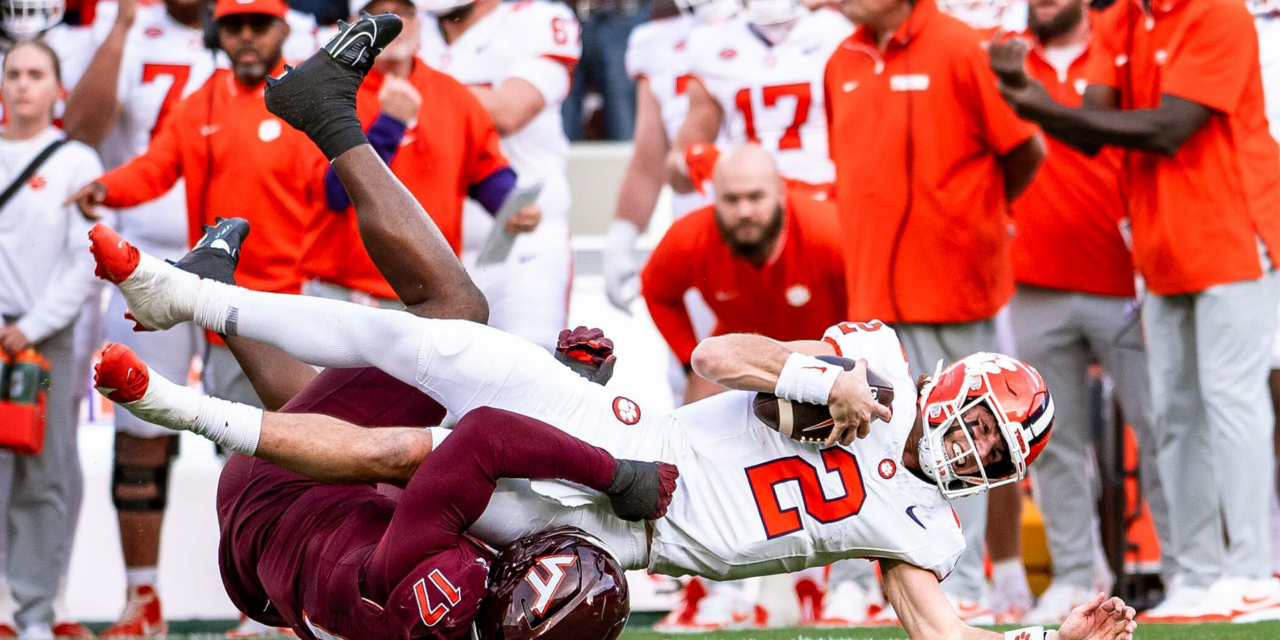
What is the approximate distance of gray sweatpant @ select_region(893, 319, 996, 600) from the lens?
644cm

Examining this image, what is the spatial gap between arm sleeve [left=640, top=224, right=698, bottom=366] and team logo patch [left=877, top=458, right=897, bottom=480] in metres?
2.61

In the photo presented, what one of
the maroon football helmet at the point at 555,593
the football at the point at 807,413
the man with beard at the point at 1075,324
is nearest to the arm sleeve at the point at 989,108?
the man with beard at the point at 1075,324

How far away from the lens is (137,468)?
23.9 feet

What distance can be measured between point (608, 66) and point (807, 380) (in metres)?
6.88

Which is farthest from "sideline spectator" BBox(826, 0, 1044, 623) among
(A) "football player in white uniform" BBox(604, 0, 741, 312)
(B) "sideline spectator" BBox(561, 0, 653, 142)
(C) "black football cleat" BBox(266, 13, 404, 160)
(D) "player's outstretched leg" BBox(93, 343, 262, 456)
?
(B) "sideline spectator" BBox(561, 0, 653, 142)

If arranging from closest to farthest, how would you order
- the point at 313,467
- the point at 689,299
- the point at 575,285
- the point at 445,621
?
the point at 445,621, the point at 313,467, the point at 689,299, the point at 575,285

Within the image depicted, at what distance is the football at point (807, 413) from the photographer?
4.50 m

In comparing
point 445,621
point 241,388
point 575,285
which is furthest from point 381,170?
point 575,285

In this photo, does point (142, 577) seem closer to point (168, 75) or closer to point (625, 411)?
point (168, 75)

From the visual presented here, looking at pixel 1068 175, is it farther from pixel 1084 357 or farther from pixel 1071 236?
pixel 1084 357

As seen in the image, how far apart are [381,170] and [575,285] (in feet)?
13.3

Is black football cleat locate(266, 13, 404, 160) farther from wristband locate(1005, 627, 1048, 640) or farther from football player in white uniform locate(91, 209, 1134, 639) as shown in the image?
wristband locate(1005, 627, 1048, 640)

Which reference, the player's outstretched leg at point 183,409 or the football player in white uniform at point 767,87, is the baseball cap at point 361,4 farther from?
the player's outstretched leg at point 183,409

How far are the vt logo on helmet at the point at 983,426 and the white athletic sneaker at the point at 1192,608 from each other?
1663mm
